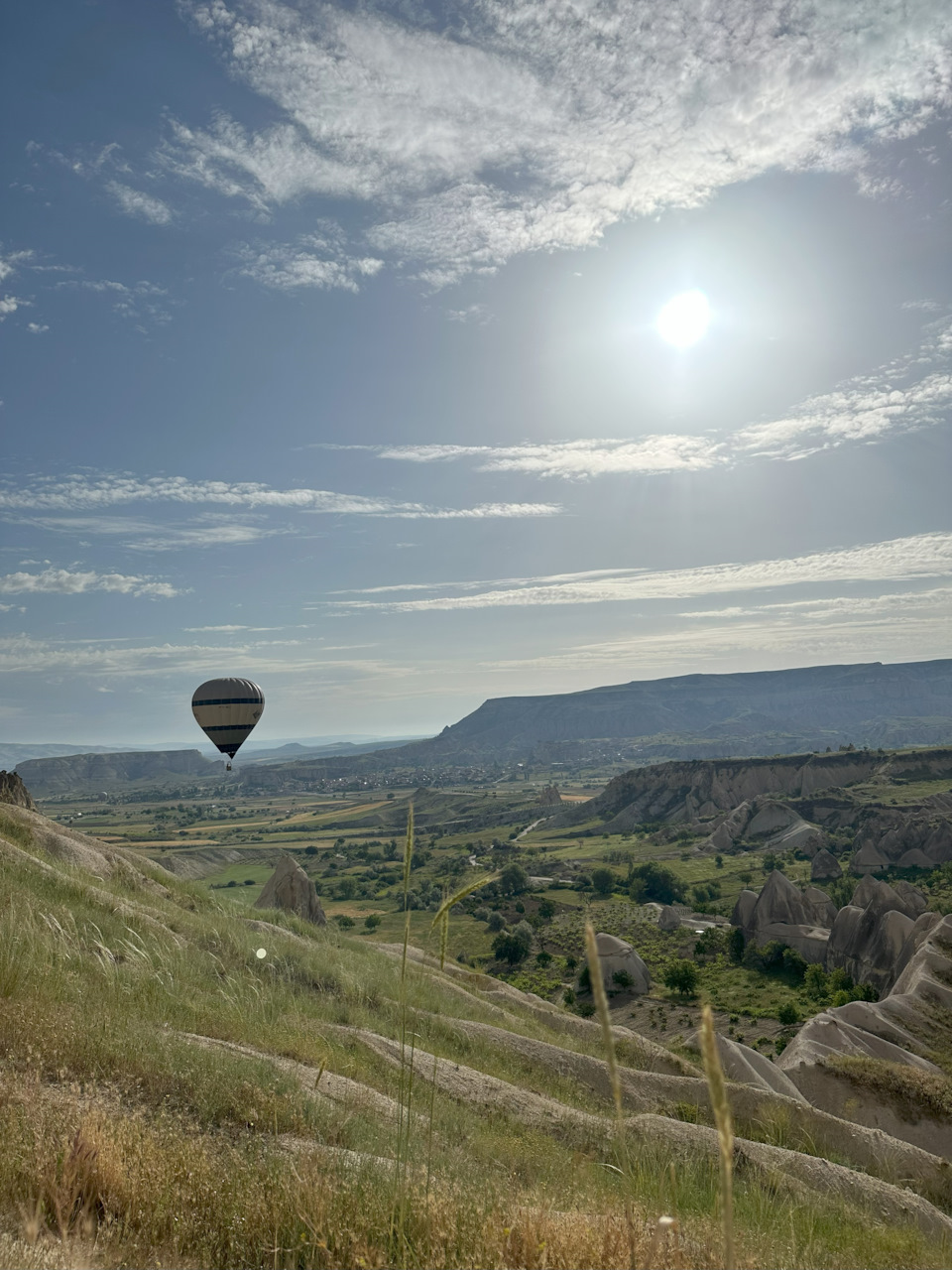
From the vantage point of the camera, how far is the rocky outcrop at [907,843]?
77.6 metres

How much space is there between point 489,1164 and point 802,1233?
2.32 metres

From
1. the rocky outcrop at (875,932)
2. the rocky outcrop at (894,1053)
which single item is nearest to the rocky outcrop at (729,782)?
the rocky outcrop at (875,932)

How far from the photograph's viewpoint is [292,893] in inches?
1202

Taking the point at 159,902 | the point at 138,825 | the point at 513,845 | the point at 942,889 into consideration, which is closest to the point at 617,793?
the point at 513,845

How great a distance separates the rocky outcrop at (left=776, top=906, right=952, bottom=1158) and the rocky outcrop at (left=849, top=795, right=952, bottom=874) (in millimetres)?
46457

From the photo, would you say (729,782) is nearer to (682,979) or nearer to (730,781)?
(730,781)

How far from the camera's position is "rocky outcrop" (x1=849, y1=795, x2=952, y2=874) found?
77562mm

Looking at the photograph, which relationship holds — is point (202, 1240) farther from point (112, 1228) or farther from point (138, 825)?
point (138, 825)

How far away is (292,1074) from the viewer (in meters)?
6.49

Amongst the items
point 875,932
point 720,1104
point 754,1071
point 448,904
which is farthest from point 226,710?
point 720,1104

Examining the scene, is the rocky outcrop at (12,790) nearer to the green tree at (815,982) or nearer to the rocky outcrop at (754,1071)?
the rocky outcrop at (754,1071)

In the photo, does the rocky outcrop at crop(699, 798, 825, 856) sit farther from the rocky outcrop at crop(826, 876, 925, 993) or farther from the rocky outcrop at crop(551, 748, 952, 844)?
the rocky outcrop at crop(826, 876, 925, 993)

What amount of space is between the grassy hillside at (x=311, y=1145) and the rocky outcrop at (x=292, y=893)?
1870 cm

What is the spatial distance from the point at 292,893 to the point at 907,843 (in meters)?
76.1
